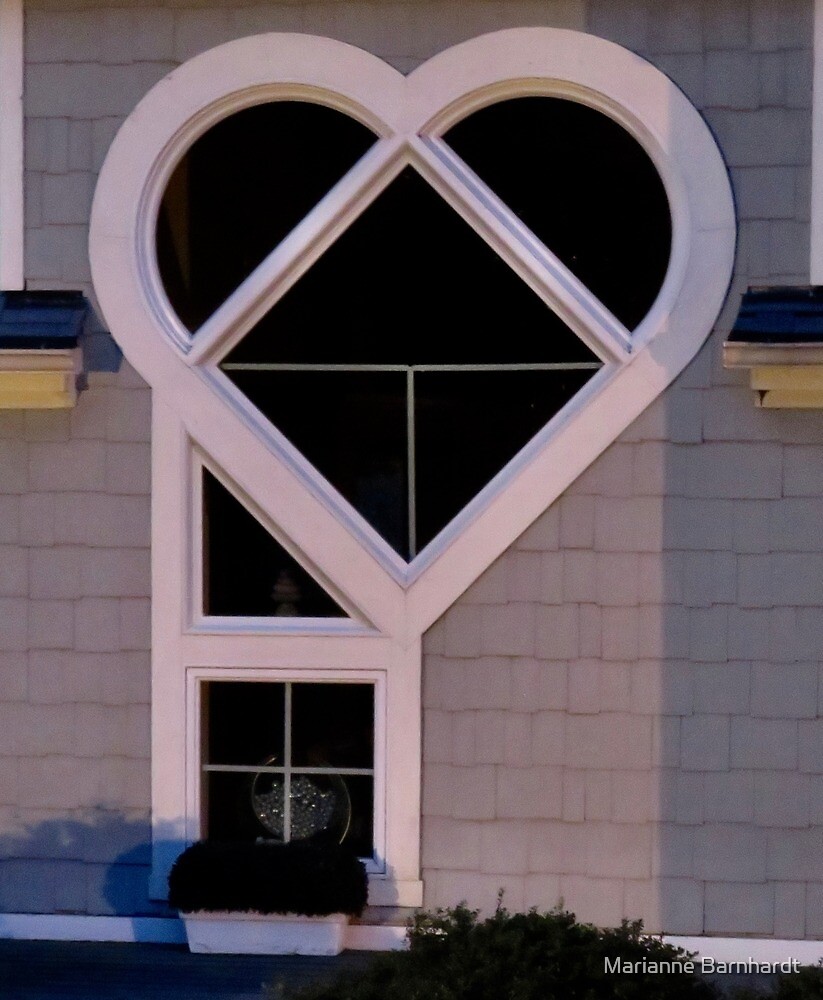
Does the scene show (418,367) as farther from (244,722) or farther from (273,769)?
(273,769)

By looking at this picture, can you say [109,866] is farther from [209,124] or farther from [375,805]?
[209,124]

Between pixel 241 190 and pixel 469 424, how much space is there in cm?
129

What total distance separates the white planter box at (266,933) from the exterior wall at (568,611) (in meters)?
0.33

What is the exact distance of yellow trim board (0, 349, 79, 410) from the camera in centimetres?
498

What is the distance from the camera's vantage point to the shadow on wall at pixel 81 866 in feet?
17.3

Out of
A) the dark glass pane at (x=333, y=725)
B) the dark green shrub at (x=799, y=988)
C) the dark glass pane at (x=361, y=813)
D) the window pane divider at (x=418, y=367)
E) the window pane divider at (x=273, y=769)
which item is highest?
the window pane divider at (x=418, y=367)

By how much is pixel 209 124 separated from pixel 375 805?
2752mm

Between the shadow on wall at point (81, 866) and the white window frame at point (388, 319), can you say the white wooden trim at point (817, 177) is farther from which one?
the shadow on wall at point (81, 866)

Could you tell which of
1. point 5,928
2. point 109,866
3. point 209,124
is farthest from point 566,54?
point 5,928

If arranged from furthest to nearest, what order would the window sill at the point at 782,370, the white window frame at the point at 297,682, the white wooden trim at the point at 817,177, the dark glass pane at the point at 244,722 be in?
1. the dark glass pane at the point at 244,722
2. the white window frame at the point at 297,682
3. the white wooden trim at the point at 817,177
4. the window sill at the point at 782,370

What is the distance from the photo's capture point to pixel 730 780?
16.5 feet

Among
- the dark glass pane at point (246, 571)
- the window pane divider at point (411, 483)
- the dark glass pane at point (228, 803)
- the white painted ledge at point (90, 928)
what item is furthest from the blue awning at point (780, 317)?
the white painted ledge at point (90, 928)

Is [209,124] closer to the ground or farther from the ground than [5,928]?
farther from the ground

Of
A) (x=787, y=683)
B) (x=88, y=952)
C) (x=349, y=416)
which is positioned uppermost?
(x=349, y=416)
